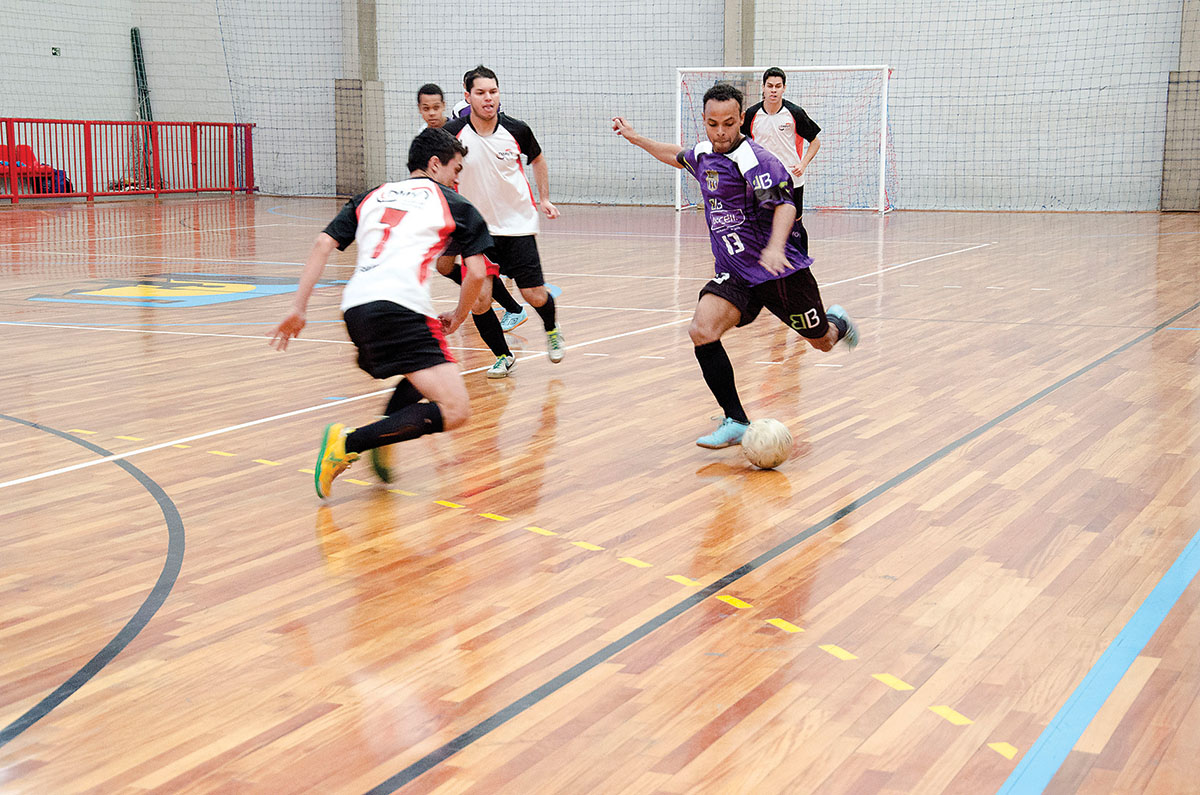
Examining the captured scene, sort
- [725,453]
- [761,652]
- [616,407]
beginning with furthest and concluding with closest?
1. [616,407]
2. [725,453]
3. [761,652]

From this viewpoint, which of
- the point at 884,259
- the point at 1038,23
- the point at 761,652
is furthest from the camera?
the point at 1038,23

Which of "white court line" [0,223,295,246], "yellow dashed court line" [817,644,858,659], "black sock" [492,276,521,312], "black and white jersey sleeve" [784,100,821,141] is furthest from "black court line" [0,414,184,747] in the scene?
"white court line" [0,223,295,246]

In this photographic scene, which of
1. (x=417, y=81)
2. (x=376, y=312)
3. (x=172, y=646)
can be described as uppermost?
(x=417, y=81)

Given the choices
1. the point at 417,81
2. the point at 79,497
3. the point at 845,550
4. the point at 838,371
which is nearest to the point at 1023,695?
the point at 845,550

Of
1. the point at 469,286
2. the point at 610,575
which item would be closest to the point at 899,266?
the point at 469,286

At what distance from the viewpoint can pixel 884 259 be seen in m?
12.9

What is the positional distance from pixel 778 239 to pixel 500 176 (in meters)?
2.66

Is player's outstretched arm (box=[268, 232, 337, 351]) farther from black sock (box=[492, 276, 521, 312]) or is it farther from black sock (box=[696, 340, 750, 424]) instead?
black sock (box=[492, 276, 521, 312])

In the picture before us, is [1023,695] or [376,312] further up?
[376,312]

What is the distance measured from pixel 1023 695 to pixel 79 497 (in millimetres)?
3220

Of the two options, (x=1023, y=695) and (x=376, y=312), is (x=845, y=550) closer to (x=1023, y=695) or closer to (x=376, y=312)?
(x=1023, y=695)

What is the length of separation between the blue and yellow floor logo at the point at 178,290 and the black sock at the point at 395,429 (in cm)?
563

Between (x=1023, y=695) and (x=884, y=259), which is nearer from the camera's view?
(x=1023, y=695)

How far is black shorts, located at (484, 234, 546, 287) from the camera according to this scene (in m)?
7.14
